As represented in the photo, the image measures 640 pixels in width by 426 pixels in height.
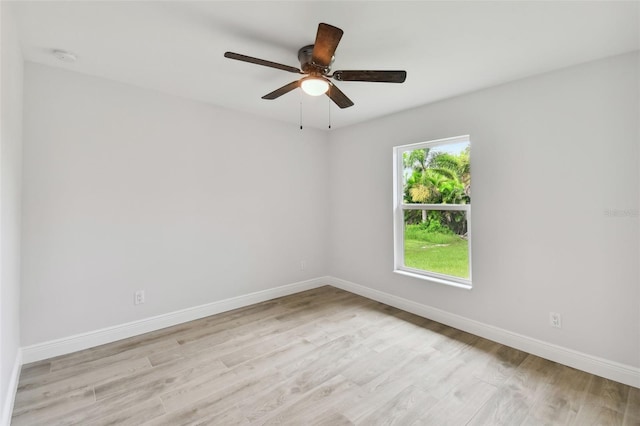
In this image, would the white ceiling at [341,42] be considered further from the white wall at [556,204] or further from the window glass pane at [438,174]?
the window glass pane at [438,174]

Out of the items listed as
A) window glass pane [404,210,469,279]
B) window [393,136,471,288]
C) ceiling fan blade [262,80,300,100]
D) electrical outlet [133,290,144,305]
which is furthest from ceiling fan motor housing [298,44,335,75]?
electrical outlet [133,290,144,305]

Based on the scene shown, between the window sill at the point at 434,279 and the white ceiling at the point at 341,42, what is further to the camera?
the window sill at the point at 434,279

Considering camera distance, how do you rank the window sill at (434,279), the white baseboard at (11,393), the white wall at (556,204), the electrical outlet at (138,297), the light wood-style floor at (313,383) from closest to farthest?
the white baseboard at (11,393)
the light wood-style floor at (313,383)
the white wall at (556,204)
the electrical outlet at (138,297)
the window sill at (434,279)

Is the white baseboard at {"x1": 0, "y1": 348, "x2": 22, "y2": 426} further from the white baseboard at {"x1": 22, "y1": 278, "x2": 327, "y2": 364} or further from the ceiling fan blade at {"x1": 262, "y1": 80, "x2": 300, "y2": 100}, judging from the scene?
Answer: the ceiling fan blade at {"x1": 262, "y1": 80, "x2": 300, "y2": 100}

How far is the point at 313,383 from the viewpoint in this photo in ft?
6.93

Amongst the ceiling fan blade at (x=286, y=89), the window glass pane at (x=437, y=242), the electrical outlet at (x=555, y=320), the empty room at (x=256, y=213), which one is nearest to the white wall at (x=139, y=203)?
the empty room at (x=256, y=213)

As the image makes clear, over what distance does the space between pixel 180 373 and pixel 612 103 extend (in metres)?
3.85

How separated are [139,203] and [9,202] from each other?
1028mm

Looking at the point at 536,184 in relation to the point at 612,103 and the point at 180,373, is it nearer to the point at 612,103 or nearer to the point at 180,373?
the point at 612,103

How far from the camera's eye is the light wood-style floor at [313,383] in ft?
5.89

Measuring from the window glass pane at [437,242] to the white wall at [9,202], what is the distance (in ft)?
11.6

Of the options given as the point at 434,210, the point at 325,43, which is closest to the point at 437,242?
the point at 434,210

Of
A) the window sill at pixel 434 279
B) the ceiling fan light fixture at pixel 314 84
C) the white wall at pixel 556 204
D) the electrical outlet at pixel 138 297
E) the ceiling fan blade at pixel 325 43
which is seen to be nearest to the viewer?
the ceiling fan blade at pixel 325 43

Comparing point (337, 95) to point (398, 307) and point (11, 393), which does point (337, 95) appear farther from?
point (11, 393)
